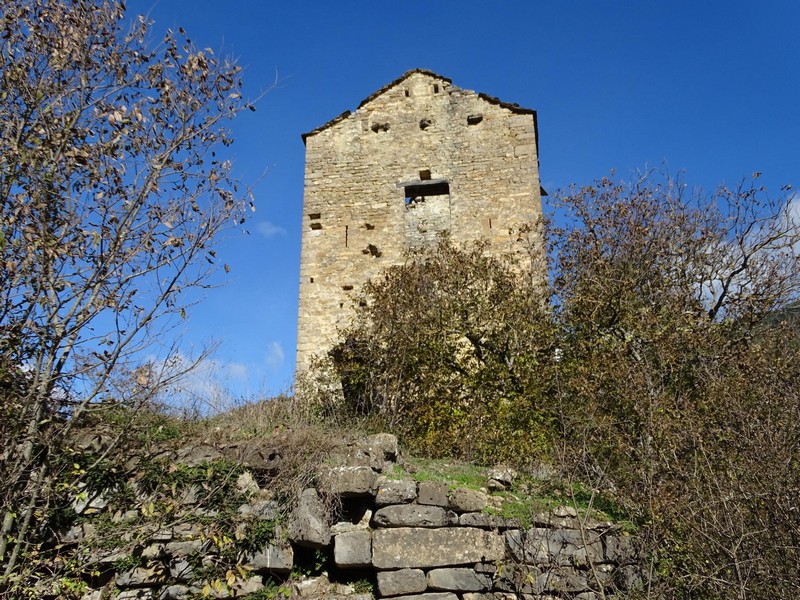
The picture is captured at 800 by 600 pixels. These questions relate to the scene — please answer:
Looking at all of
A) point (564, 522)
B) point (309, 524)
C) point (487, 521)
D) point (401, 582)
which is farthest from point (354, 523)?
point (564, 522)

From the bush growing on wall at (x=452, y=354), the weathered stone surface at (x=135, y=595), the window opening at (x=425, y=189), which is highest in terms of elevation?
the window opening at (x=425, y=189)

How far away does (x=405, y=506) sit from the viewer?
18.7 feet

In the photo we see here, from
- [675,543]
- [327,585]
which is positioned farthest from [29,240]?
[675,543]

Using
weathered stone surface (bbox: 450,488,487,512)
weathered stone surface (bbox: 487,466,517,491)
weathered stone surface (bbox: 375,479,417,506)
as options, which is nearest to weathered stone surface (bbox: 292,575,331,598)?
weathered stone surface (bbox: 375,479,417,506)

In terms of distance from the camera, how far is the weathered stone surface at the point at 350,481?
5.80m

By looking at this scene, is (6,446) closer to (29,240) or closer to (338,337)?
(29,240)

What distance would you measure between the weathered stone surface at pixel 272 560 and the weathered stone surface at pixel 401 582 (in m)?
0.84

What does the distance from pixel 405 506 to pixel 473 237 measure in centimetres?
758

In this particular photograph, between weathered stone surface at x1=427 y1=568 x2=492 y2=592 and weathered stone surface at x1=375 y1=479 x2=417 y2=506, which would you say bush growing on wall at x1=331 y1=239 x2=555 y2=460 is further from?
weathered stone surface at x1=427 y1=568 x2=492 y2=592

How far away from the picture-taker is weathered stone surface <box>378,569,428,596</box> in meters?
5.35

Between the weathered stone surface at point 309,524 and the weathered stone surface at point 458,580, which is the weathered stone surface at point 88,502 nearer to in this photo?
the weathered stone surface at point 309,524

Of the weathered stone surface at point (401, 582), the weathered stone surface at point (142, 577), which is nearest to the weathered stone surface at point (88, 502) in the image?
the weathered stone surface at point (142, 577)

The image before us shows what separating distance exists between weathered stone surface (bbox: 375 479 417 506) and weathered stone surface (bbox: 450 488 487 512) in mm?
371

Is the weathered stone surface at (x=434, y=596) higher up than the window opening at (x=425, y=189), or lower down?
lower down
